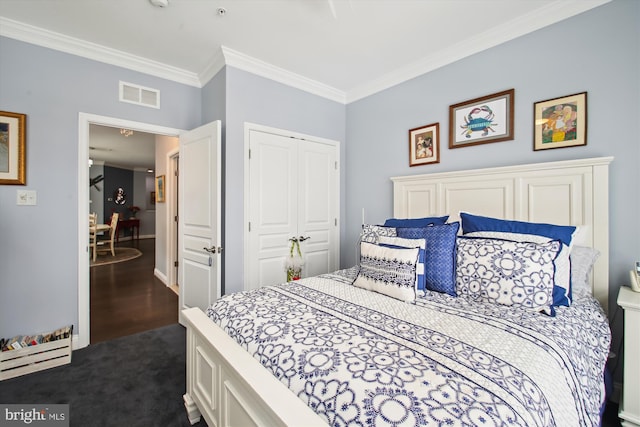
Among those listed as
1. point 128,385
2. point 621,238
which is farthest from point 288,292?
point 621,238

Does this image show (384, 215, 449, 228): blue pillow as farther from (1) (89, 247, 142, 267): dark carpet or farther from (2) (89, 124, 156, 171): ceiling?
(1) (89, 247, 142, 267): dark carpet

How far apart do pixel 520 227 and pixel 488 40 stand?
163cm

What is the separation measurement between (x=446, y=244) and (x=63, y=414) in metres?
2.56

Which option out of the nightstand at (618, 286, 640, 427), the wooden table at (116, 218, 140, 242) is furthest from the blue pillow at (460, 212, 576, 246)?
the wooden table at (116, 218, 140, 242)

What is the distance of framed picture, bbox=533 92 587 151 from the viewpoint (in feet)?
6.53

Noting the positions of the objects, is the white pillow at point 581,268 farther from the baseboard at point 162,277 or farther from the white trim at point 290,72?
the baseboard at point 162,277

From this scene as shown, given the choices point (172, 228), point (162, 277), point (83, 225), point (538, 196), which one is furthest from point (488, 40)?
point (162, 277)

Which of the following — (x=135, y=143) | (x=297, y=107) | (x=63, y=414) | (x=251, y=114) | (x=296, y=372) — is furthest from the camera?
(x=135, y=143)

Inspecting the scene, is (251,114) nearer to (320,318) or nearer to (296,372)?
(320,318)

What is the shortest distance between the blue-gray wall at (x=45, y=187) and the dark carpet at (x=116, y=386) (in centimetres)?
49

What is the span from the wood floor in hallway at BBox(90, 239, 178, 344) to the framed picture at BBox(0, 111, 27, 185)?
1.55 m

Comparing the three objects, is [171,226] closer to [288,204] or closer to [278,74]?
[288,204]

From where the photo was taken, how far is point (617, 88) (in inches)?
73.5

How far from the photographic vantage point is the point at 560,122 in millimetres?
2074
